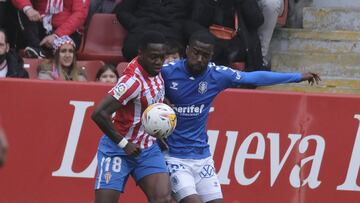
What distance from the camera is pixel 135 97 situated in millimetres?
7758

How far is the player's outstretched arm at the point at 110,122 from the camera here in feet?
24.8

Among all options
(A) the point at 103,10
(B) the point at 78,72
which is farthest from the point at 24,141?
(A) the point at 103,10

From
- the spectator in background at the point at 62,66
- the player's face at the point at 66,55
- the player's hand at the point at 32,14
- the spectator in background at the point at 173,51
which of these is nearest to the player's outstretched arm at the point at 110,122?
the spectator in background at the point at 173,51

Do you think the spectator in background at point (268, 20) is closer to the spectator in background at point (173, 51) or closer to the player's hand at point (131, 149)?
the spectator in background at point (173, 51)

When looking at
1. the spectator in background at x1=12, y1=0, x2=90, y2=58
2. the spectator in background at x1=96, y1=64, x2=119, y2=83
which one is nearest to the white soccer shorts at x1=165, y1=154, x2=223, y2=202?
the spectator in background at x1=96, y1=64, x2=119, y2=83

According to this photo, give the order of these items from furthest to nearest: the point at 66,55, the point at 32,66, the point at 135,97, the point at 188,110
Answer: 1. the point at 32,66
2. the point at 66,55
3. the point at 188,110
4. the point at 135,97

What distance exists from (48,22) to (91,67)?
3.03ft

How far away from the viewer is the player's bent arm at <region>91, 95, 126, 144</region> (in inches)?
298

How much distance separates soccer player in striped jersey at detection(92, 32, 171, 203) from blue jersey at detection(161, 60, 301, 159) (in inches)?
6.4

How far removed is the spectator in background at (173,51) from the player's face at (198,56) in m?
2.42

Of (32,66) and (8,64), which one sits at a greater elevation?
(8,64)

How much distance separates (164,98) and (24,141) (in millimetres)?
2431

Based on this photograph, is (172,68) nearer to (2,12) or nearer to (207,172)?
(207,172)

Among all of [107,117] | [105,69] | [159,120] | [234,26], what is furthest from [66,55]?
[159,120]
